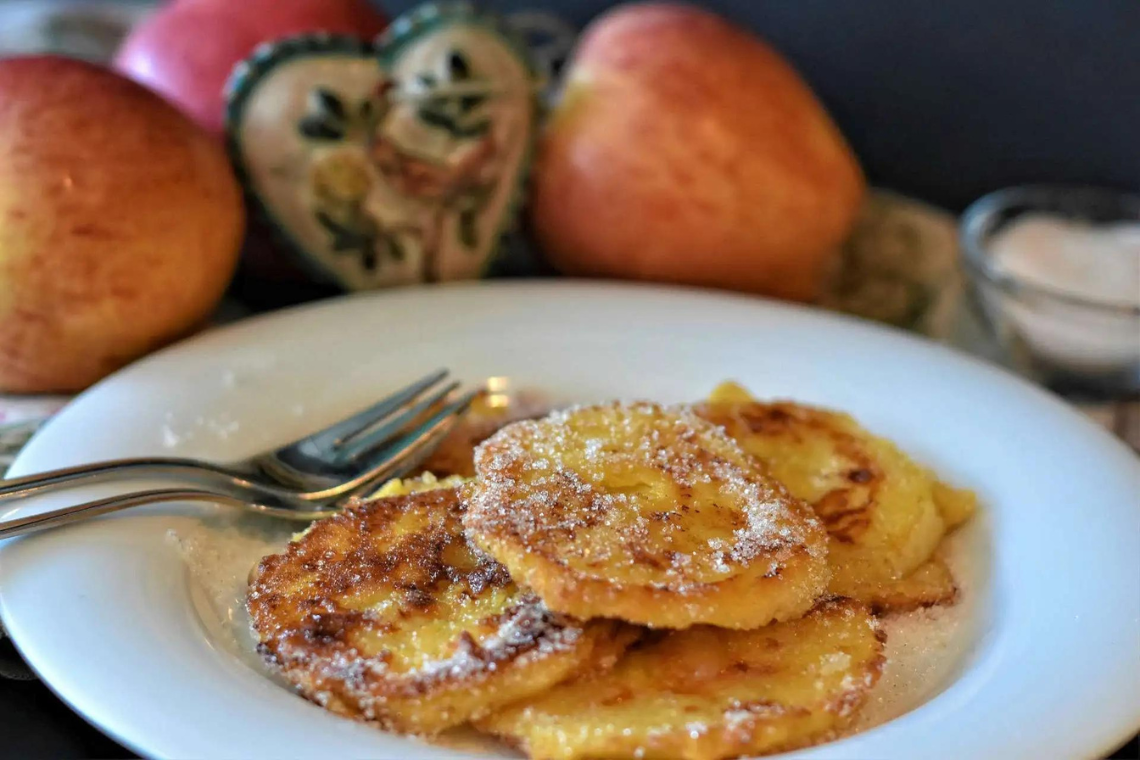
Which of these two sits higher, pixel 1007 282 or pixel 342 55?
pixel 342 55

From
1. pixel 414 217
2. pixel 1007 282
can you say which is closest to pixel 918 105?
pixel 1007 282

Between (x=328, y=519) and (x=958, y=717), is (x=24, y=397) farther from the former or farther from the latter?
(x=958, y=717)

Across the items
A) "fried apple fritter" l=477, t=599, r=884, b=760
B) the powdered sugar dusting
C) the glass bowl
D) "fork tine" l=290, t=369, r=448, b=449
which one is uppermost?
the powdered sugar dusting

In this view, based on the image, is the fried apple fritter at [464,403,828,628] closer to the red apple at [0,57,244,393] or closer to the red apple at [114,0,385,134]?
the red apple at [0,57,244,393]

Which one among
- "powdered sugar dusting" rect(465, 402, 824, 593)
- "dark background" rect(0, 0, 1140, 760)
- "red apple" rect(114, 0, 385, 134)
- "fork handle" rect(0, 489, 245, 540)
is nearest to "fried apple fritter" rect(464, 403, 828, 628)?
"powdered sugar dusting" rect(465, 402, 824, 593)

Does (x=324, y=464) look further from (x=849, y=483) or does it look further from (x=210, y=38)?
(x=210, y=38)

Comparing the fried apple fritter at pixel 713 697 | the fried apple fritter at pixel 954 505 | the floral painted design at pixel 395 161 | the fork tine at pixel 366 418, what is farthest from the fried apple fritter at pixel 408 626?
the floral painted design at pixel 395 161
